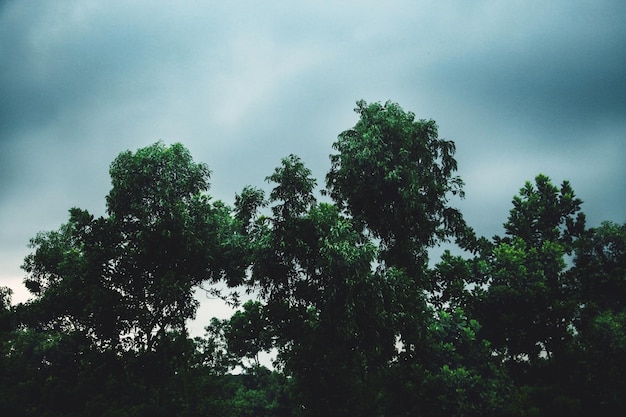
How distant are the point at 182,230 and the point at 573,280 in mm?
23955

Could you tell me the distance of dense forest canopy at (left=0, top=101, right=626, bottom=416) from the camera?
17047 mm

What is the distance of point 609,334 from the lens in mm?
22281

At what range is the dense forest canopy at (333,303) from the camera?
1705 cm

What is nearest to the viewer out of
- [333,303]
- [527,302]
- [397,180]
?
[333,303]

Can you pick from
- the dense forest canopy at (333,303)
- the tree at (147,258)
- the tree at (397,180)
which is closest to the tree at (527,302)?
the dense forest canopy at (333,303)

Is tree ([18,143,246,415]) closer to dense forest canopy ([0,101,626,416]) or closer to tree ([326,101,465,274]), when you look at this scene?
dense forest canopy ([0,101,626,416])

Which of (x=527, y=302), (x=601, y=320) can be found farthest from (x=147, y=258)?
(x=601, y=320)

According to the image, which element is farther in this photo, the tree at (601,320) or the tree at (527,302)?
the tree at (527,302)

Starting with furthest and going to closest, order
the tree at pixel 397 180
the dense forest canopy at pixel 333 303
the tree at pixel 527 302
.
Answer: the tree at pixel 527 302 < the tree at pixel 397 180 < the dense forest canopy at pixel 333 303

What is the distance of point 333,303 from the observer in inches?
630

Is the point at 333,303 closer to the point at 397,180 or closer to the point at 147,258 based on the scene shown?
the point at 397,180

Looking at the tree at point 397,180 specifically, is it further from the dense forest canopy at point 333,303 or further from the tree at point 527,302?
the tree at point 527,302

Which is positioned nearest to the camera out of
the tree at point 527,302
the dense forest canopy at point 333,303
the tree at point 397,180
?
the dense forest canopy at point 333,303

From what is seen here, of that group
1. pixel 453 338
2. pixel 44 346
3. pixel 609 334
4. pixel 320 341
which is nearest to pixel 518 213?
pixel 609 334
